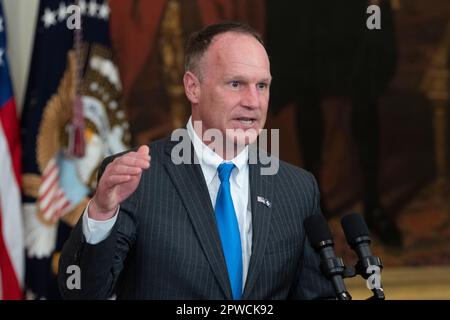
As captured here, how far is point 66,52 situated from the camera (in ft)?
16.9

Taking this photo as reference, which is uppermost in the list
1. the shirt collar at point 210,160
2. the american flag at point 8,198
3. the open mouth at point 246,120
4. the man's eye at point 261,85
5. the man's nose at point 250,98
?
the man's eye at point 261,85

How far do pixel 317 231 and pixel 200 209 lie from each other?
499mm

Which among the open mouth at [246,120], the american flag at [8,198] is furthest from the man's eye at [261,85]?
the american flag at [8,198]

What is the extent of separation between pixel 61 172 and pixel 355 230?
349 centimetres

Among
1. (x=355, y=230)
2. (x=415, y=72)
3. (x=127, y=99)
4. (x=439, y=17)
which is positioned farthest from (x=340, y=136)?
(x=355, y=230)

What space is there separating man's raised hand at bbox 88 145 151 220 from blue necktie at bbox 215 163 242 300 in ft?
1.37

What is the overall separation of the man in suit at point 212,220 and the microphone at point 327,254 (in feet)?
1.18

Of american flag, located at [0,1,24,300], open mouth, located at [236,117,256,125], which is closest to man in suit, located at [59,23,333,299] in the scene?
open mouth, located at [236,117,256,125]

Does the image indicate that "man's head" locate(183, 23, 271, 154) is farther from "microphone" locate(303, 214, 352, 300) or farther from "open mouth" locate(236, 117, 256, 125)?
"microphone" locate(303, 214, 352, 300)

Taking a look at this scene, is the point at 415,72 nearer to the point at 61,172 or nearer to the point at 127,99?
the point at 127,99

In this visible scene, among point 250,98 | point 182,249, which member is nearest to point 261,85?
point 250,98

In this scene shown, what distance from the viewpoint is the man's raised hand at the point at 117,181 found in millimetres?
1858

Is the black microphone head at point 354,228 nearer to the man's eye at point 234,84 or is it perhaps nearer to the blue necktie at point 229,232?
the blue necktie at point 229,232

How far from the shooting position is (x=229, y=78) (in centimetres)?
242
